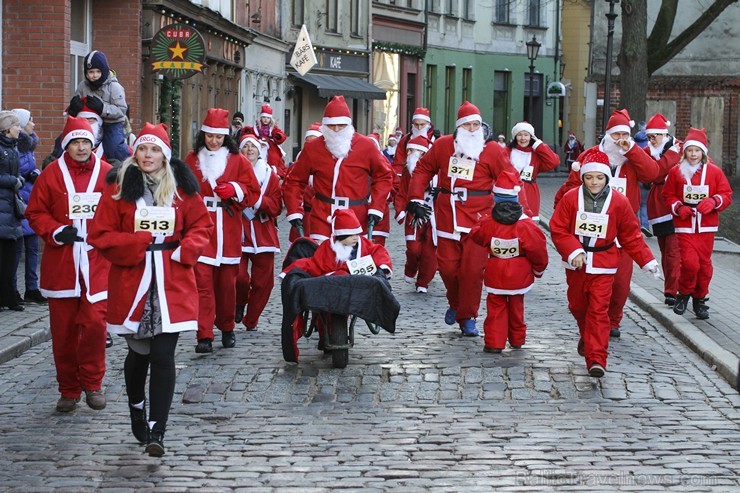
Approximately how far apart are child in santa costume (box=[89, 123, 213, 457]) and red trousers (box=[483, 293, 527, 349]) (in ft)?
12.5

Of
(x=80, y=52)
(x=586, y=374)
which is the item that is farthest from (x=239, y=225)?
(x=80, y=52)

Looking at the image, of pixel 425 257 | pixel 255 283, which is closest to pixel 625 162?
pixel 255 283

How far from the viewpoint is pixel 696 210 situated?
14.4 m

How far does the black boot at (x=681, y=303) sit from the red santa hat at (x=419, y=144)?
16.7 feet

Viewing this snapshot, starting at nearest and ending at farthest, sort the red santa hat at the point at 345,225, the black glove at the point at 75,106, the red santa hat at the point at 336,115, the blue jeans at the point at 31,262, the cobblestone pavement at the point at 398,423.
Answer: the cobblestone pavement at the point at 398,423, the red santa hat at the point at 345,225, the black glove at the point at 75,106, the red santa hat at the point at 336,115, the blue jeans at the point at 31,262

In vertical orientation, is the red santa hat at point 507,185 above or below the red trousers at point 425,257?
above

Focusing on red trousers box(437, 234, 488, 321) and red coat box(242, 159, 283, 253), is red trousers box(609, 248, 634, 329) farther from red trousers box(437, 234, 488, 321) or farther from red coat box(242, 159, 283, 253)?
red coat box(242, 159, 283, 253)

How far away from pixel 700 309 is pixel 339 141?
152 inches

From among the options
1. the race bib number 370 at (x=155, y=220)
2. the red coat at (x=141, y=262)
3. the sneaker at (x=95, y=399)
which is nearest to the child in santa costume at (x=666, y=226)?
the sneaker at (x=95, y=399)

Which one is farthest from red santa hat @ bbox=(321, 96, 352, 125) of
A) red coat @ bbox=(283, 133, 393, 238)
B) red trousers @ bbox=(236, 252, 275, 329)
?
red trousers @ bbox=(236, 252, 275, 329)

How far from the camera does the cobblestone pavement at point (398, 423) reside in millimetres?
7887

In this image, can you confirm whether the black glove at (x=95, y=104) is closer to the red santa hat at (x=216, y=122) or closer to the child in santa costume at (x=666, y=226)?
the red santa hat at (x=216, y=122)

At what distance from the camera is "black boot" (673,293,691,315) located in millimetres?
14188

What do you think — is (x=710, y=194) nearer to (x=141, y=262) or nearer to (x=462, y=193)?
(x=462, y=193)
